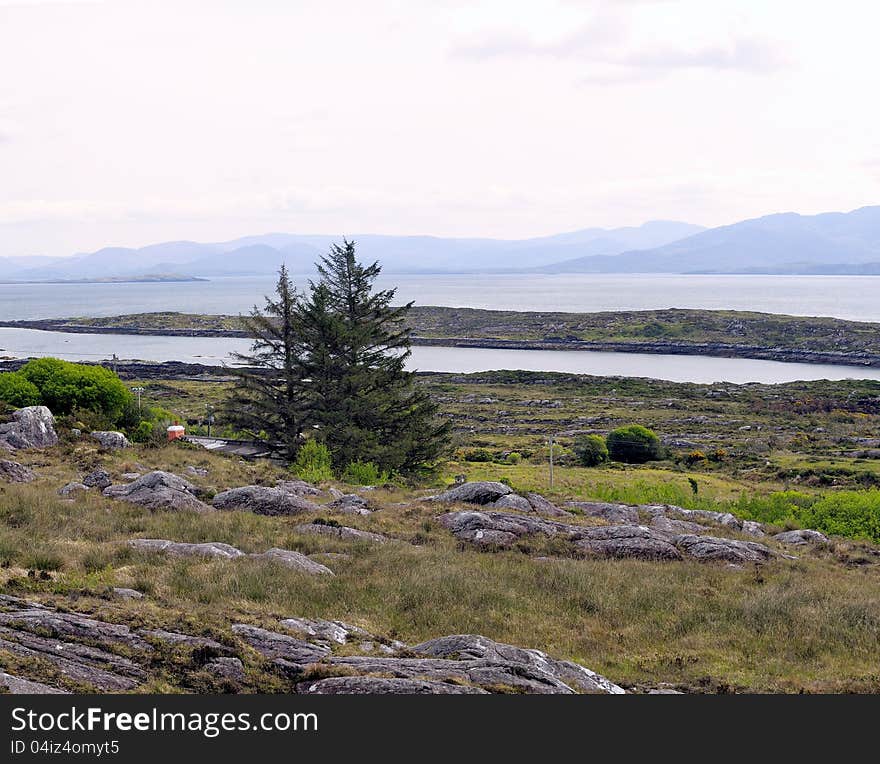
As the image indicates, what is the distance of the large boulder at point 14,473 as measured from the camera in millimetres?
20812

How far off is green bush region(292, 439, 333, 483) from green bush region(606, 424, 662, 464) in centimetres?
2843

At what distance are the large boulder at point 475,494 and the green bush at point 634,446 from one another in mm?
33628

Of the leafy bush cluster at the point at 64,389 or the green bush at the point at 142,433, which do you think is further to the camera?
the green bush at the point at 142,433

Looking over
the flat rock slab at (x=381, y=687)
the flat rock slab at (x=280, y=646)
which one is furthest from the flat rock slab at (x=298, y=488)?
the flat rock slab at (x=381, y=687)

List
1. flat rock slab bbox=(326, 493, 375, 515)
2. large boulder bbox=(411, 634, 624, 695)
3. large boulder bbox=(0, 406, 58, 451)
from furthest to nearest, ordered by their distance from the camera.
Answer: large boulder bbox=(0, 406, 58, 451) < flat rock slab bbox=(326, 493, 375, 515) < large boulder bbox=(411, 634, 624, 695)

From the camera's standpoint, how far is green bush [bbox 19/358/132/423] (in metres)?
31.9

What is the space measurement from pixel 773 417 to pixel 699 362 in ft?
197

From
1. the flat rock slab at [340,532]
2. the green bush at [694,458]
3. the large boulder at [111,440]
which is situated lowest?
the green bush at [694,458]

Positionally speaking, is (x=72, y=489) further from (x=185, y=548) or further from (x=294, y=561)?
(x=294, y=561)

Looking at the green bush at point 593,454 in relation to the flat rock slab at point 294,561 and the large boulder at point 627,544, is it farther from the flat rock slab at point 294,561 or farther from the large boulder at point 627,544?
the flat rock slab at point 294,561

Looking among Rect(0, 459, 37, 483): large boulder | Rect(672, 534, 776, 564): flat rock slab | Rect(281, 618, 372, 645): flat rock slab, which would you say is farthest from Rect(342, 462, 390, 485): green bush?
Rect(281, 618, 372, 645): flat rock slab

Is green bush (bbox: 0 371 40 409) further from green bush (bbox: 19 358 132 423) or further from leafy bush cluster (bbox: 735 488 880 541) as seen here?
leafy bush cluster (bbox: 735 488 880 541)

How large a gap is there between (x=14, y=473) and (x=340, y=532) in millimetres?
10377

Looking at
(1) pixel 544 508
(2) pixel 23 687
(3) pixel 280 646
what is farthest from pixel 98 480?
(2) pixel 23 687
